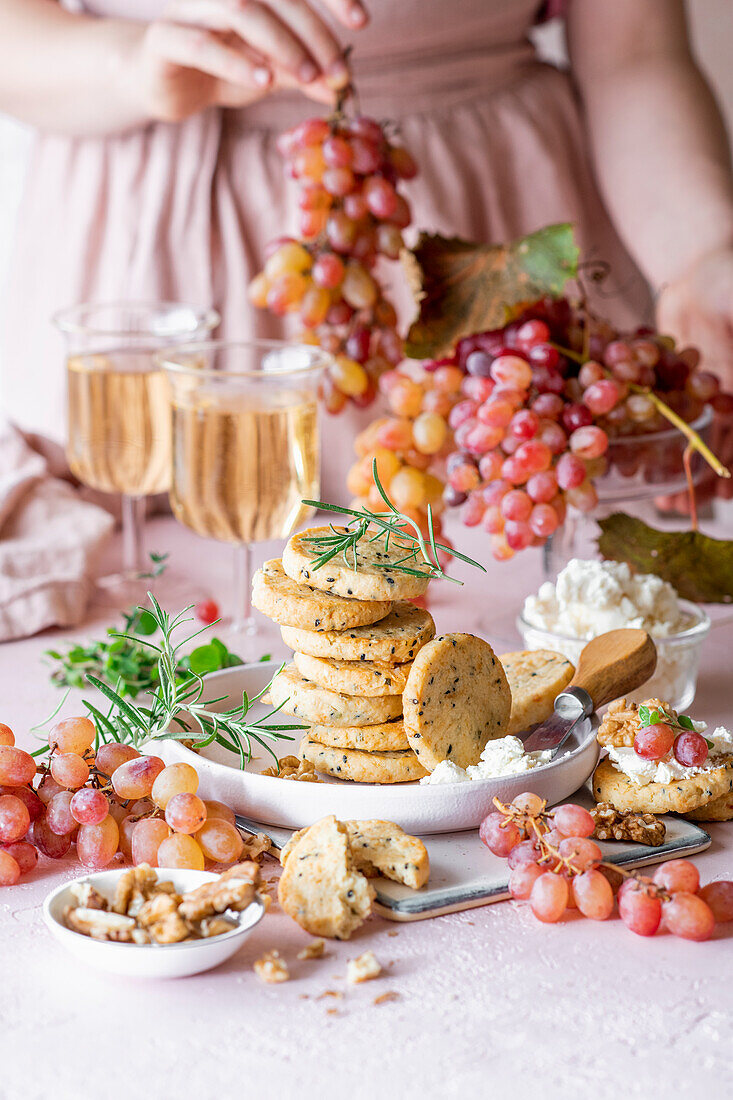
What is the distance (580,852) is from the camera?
0.56m

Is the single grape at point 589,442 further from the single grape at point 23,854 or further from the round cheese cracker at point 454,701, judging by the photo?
the single grape at point 23,854

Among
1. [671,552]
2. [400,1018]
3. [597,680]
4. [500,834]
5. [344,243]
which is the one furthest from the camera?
[344,243]

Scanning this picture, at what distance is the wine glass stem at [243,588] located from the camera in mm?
989

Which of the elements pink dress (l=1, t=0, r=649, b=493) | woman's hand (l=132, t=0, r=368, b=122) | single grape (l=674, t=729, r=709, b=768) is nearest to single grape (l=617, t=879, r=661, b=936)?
single grape (l=674, t=729, r=709, b=768)

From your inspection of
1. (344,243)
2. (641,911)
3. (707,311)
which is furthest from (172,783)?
(707,311)

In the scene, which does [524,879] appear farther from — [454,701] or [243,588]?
[243,588]

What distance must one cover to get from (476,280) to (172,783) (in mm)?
547

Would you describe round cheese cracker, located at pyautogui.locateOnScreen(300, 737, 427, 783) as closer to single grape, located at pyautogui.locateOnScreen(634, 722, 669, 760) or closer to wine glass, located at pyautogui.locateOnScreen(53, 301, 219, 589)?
single grape, located at pyautogui.locateOnScreen(634, 722, 669, 760)

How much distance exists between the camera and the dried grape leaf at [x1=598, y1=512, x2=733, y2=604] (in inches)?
36.4

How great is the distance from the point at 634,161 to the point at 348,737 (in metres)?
1.04

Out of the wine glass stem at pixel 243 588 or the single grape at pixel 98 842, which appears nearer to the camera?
the single grape at pixel 98 842

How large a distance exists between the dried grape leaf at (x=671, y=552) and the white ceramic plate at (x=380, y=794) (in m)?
0.29

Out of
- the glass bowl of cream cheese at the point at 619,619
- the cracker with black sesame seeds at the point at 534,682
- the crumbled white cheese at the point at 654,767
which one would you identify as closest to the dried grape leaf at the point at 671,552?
the glass bowl of cream cheese at the point at 619,619

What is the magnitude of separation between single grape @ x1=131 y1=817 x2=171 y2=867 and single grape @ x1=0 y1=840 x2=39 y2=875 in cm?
5
